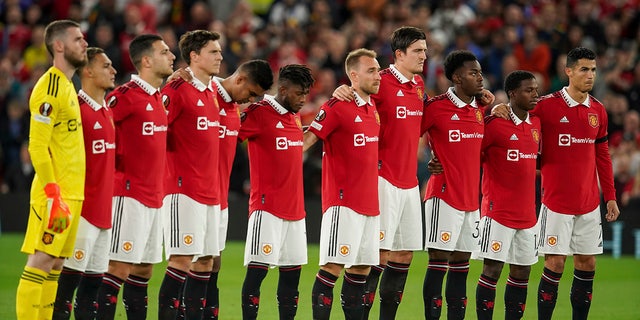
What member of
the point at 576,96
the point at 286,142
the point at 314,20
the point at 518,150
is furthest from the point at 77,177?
the point at 314,20

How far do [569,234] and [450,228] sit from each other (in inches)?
54.1

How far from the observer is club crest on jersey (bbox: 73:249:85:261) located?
30.3 ft

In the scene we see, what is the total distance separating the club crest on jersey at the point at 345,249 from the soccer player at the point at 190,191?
3.76 ft

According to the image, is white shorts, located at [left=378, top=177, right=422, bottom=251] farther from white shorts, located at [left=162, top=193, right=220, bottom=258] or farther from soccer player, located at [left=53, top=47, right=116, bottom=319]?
soccer player, located at [left=53, top=47, right=116, bottom=319]

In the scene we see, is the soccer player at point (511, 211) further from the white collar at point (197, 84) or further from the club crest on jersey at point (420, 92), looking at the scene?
the white collar at point (197, 84)

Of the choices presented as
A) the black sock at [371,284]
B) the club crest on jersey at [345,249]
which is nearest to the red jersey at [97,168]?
the club crest on jersey at [345,249]

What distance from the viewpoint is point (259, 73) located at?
10.4 m

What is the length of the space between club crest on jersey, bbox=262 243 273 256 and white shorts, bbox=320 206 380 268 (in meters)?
0.50

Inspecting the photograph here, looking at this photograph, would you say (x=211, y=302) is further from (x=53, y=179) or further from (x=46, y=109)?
(x=46, y=109)

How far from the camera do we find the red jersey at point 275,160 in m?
10.3

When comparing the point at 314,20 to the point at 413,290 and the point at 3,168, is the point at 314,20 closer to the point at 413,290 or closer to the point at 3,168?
the point at 3,168

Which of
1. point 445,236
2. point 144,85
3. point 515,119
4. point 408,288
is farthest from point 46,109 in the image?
point 408,288

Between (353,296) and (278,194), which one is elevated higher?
(278,194)

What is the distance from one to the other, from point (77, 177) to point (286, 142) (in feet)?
7.17
